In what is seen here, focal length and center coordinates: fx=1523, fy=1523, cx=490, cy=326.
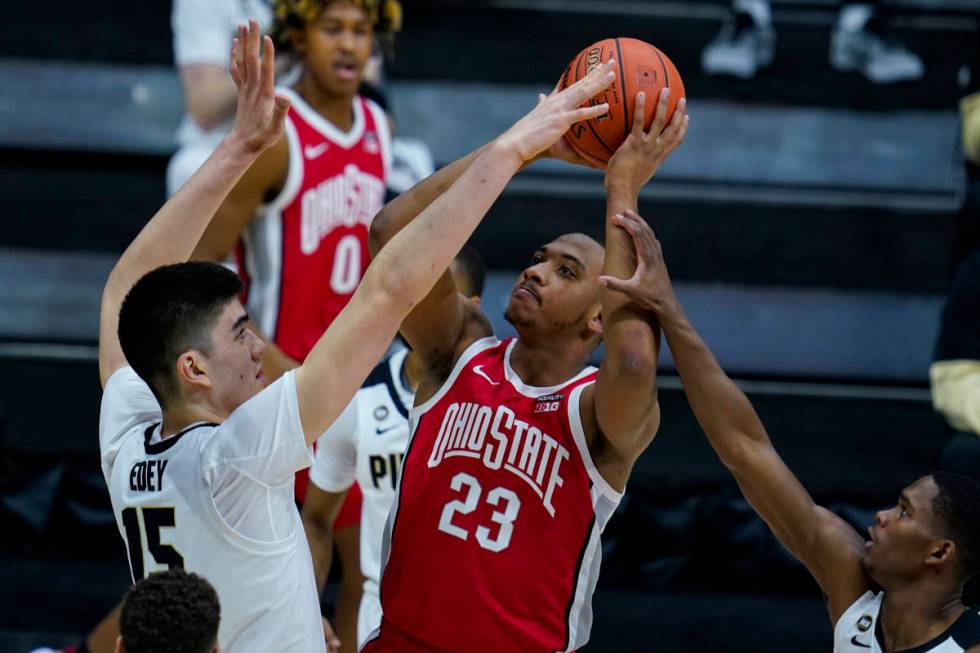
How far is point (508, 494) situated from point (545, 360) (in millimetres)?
363

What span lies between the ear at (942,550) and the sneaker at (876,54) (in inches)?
184

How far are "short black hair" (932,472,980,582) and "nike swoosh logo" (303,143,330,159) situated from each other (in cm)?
256

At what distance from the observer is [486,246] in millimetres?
7387

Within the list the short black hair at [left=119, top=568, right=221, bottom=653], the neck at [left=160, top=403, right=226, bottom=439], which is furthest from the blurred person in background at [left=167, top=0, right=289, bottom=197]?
the short black hair at [left=119, top=568, right=221, bottom=653]

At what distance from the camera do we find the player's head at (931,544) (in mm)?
3729

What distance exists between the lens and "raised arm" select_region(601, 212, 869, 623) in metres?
3.65

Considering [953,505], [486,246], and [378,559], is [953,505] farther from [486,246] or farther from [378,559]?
[486,246]

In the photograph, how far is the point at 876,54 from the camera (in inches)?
312

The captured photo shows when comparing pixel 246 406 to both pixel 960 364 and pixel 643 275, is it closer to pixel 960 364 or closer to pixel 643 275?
pixel 643 275

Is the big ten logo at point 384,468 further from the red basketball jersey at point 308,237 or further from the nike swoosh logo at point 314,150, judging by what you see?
the nike swoosh logo at point 314,150

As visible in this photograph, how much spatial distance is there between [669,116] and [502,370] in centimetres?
75

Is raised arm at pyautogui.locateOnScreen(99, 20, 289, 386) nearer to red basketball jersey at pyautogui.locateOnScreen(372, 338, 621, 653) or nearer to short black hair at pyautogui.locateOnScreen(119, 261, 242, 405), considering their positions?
short black hair at pyautogui.locateOnScreen(119, 261, 242, 405)

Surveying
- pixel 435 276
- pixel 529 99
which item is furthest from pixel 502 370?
pixel 529 99

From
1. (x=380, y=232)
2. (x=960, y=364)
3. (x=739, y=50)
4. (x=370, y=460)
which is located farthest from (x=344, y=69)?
(x=739, y=50)
